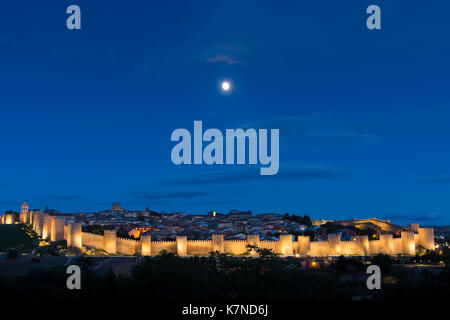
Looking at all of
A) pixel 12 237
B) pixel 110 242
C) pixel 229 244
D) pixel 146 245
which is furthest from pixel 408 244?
pixel 12 237

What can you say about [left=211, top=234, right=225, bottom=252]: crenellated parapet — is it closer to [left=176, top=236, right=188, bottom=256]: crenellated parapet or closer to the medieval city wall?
the medieval city wall

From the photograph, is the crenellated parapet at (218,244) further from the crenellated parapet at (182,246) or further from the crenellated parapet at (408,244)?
the crenellated parapet at (408,244)

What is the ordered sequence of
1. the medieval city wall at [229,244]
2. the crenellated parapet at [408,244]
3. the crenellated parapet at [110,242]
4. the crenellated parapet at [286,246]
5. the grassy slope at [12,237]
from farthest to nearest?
the crenellated parapet at [408,244] → the grassy slope at [12,237] → the crenellated parapet at [286,246] → the medieval city wall at [229,244] → the crenellated parapet at [110,242]

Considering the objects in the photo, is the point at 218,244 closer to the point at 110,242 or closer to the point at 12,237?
the point at 110,242

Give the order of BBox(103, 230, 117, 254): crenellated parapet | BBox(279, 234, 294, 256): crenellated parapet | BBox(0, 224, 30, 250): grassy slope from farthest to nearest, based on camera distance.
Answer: BBox(0, 224, 30, 250): grassy slope → BBox(279, 234, 294, 256): crenellated parapet → BBox(103, 230, 117, 254): crenellated parapet

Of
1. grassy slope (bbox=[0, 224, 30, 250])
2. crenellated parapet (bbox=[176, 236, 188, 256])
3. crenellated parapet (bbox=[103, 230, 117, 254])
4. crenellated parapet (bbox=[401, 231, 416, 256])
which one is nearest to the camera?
crenellated parapet (bbox=[103, 230, 117, 254])

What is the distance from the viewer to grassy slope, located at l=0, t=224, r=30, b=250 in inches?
1489

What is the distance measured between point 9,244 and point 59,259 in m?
11.9

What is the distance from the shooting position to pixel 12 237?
42.9 metres

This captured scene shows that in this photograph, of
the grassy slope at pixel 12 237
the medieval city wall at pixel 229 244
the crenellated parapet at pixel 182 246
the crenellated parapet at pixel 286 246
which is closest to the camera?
the medieval city wall at pixel 229 244

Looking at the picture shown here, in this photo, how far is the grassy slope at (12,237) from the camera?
124 feet

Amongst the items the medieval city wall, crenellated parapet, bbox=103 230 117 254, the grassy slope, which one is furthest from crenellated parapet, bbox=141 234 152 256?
the grassy slope

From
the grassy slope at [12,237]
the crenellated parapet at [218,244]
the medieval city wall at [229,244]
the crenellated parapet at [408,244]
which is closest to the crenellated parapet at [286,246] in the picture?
the medieval city wall at [229,244]
